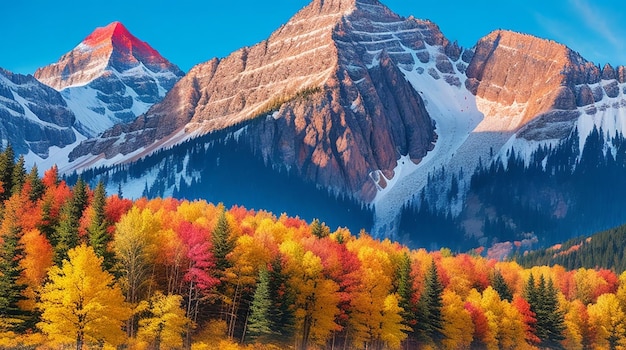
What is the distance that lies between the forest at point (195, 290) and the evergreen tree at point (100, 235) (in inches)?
6.0

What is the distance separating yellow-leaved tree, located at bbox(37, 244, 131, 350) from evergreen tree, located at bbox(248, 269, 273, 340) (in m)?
14.3

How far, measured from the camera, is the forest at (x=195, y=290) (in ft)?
223

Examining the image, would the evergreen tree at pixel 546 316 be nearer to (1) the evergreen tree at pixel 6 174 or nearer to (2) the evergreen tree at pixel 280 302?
(2) the evergreen tree at pixel 280 302

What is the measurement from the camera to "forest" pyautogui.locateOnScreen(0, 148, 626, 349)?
223 ft

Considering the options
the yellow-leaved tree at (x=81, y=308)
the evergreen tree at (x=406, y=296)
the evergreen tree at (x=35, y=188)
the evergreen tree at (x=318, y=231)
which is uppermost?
the evergreen tree at (x=318, y=231)

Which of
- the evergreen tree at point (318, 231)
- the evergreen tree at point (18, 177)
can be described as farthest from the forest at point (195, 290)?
the evergreen tree at point (318, 231)

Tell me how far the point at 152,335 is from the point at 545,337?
61.8m

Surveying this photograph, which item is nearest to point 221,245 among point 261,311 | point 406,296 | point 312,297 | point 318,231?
point 261,311

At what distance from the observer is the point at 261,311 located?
7769 cm

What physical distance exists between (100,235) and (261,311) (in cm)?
1755

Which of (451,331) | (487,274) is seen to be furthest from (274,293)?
(487,274)

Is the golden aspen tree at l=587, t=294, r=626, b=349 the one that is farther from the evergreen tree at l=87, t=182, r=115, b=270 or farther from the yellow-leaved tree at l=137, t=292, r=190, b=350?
the evergreen tree at l=87, t=182, r=115, b=270

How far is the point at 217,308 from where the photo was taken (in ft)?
273

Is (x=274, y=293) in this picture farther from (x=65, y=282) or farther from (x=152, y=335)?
(x=65, y=282)
